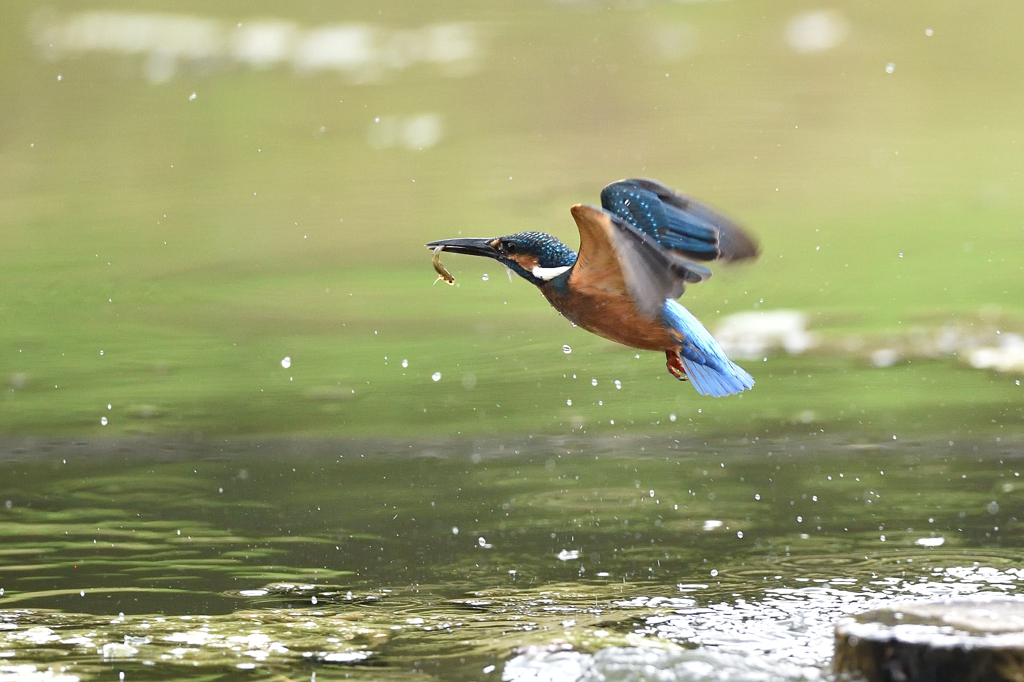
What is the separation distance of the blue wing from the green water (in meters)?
0.88

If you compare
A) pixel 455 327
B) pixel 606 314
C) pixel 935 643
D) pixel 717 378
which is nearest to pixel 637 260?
pixel 606 314

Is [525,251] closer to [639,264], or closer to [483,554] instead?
[639,264]

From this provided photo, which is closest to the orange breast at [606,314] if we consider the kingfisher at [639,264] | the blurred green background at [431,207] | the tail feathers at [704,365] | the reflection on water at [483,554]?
the kingfisher at [639,264]

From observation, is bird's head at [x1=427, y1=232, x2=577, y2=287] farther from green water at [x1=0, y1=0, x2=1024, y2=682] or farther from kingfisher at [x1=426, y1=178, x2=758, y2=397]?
green water at [x1=0, y1=0, x2=1024, y2=682]

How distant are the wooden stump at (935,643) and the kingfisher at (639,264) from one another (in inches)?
21.4

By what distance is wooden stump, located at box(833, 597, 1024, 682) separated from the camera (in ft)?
6.85

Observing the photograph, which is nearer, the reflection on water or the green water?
the reflection on water

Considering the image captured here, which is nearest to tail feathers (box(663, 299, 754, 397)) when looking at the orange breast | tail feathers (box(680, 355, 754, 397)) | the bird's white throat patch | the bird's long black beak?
tail feathers (box(680, 355, 754, 397))

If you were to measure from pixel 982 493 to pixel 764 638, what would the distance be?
1634 millimetres

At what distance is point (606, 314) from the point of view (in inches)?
92.9

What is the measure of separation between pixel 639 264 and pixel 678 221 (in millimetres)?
386

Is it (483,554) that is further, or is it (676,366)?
Result: (483,554)

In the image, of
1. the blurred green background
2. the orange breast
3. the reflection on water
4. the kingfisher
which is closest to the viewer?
the kingfisher

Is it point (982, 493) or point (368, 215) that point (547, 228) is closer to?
point (368, 215)
